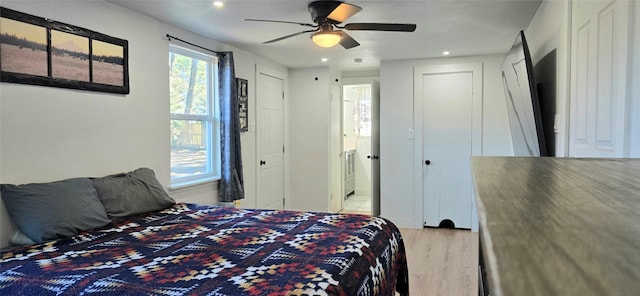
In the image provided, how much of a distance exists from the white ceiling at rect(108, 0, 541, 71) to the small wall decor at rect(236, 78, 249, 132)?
406 millimetres

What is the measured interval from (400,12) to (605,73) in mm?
1758

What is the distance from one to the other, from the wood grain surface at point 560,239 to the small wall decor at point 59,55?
2.61 metres

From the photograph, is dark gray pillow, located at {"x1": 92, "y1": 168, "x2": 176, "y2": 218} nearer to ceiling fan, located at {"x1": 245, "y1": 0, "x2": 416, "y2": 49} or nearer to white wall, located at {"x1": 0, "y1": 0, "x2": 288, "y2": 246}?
white wall, located at {"x1": 0, "y1": 0, "x2": 288, "y2": 246}

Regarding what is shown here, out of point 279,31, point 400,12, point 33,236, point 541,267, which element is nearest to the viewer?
point 541,267

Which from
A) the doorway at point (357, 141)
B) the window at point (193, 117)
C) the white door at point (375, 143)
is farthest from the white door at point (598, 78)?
the doorway at point (357, 141)

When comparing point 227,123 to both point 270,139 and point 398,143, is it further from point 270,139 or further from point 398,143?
point 398,143

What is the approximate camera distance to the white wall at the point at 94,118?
84.9 inches

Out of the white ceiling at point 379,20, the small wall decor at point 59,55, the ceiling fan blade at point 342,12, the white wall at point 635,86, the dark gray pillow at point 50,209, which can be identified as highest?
the white ceiling at point 379,20

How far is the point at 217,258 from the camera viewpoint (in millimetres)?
1725

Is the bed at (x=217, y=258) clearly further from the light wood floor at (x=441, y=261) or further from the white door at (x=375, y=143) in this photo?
the white door at (x=375, y=143)

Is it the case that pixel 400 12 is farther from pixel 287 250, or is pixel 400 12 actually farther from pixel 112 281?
pixel 112 281

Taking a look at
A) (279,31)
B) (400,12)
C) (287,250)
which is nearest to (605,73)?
(287,250)

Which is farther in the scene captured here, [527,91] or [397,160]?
[397,160]

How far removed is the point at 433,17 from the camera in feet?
10.2
